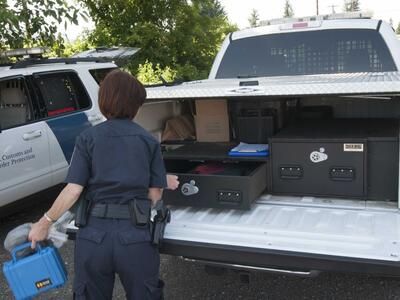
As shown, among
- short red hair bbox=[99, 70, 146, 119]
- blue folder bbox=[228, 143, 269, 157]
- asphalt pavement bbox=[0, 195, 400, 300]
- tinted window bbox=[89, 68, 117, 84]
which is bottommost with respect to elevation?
asphalt pavement bbox=[0, 195, 400, 300]

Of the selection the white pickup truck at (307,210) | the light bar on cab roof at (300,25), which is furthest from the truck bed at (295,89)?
the light bar on cab roof at (300,25)

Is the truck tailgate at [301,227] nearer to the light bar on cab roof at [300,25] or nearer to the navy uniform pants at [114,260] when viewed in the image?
the navy uniform pants at [114,260]

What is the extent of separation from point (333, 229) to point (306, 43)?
265 cm

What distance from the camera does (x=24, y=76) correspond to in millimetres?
5371

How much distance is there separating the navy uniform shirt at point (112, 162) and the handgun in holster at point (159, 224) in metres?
0.19

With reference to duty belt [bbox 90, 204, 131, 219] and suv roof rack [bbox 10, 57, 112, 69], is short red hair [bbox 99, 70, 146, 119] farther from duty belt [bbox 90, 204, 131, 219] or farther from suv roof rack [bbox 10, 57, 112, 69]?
suv roof rack [bbox 10, 57, 112, 69]

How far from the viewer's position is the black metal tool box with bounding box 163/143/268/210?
10.2 ft

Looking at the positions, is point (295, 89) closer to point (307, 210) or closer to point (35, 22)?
point (307, 210)

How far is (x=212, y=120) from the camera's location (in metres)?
3.92

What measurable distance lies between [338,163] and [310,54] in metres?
2.05

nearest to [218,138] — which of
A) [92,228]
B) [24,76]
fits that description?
[92,228]

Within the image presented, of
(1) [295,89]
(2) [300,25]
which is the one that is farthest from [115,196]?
(2) [300,25]

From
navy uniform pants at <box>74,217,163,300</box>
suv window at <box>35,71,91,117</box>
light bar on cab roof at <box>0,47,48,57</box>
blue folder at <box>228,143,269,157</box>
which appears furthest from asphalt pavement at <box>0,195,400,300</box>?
light bar on cab roof at <box>0,47,48,57</box>

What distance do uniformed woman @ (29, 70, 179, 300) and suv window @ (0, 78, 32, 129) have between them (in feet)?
10.3
